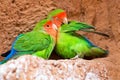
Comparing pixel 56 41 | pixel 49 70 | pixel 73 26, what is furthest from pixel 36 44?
pixel 49 70

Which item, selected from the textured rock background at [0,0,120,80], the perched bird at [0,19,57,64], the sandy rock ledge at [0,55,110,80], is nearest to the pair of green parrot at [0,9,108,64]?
the perched bird at [0,19,57,64]

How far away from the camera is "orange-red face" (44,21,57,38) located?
63.3 inches

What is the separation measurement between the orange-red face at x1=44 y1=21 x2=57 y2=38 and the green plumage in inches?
1.1

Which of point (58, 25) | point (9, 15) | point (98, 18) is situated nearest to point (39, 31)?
point (58, 25)

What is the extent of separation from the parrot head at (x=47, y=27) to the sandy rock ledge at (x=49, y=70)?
349mm

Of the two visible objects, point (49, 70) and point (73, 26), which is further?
point (73, 26)

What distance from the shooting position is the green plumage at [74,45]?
1.55m

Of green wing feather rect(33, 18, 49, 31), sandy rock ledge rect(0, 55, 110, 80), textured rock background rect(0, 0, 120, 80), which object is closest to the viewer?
sandy rock ledge rect(0, 55, 110, 80)

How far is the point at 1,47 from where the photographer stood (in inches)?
68.2

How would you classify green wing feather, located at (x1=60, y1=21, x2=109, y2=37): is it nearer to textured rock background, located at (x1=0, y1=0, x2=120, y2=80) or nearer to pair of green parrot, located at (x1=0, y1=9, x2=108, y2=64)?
pair of green parrot, located at (x1=0, y1=9, x2=108, y2=64)

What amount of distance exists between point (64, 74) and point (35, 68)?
116 mm

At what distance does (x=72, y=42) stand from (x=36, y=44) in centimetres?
18

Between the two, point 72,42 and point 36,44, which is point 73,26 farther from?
point 36,44

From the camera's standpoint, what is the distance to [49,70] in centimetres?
122
